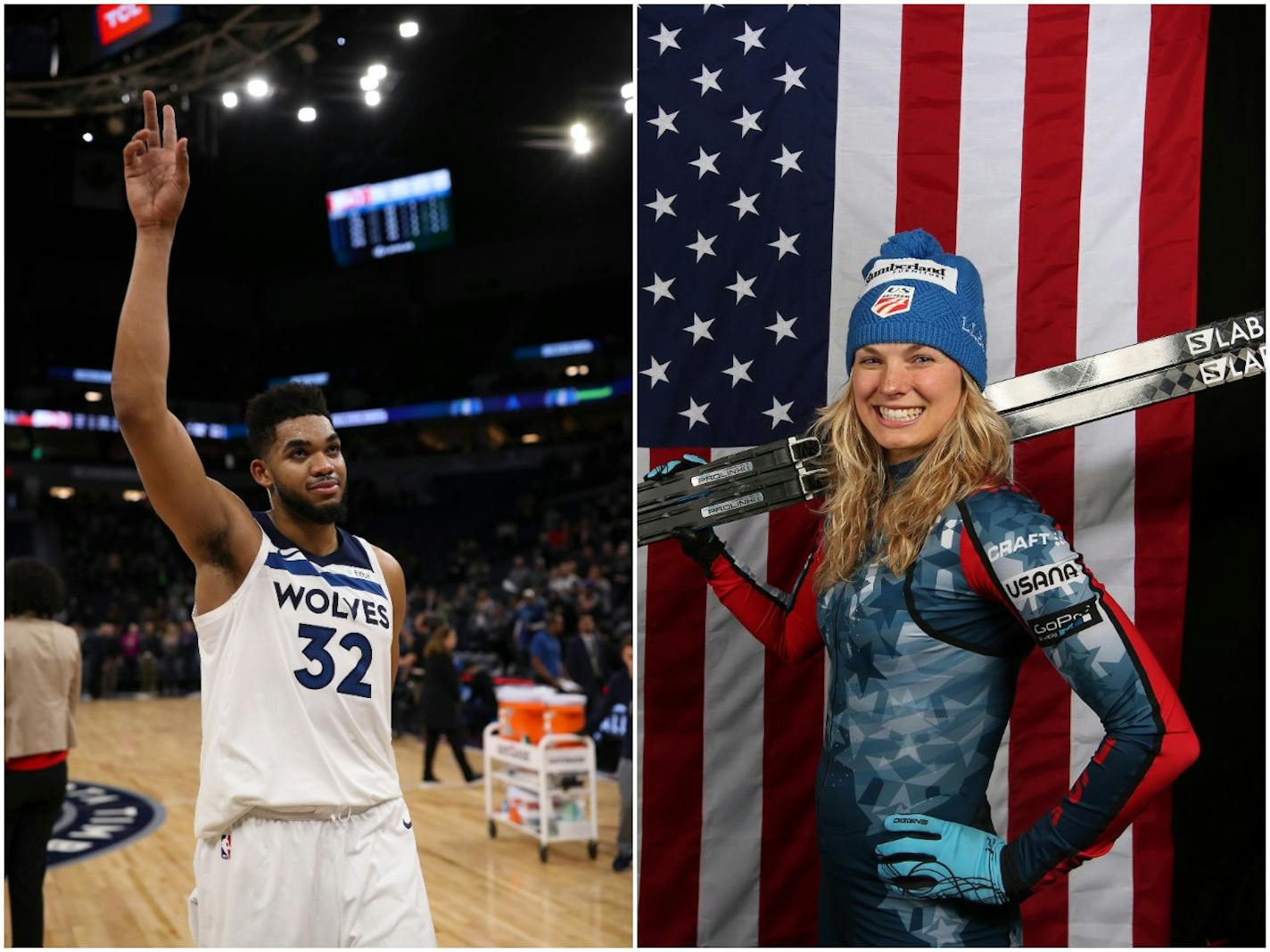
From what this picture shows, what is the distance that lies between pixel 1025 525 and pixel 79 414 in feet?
98.6

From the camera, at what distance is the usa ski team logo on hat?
205 cm

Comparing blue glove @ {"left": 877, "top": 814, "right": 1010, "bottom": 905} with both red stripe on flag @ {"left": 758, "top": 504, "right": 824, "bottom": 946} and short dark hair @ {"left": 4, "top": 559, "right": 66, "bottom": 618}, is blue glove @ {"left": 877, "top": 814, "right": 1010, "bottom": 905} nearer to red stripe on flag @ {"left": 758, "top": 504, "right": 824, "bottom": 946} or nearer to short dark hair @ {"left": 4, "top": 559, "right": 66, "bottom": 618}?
red stripe on flag @ {"left": 758, "top": 504, "right": 824, "bottom": 946}

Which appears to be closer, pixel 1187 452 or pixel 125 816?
pixel 1187 452

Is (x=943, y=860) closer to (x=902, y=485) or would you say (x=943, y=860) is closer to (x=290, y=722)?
(x=902, y=485)

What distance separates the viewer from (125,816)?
8516 mm

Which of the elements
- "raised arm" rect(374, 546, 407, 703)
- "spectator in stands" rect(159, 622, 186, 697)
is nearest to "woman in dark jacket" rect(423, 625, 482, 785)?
"raised arm" rect(374, 546, 407, 703)

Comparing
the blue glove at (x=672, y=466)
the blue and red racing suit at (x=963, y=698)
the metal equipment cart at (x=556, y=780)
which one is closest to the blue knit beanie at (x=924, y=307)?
the blue and red racing suit at (x=963, y=698)

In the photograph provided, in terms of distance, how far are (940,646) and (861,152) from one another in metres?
1.72

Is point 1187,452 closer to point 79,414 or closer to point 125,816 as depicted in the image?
point 125,816

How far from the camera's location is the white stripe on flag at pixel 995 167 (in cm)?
305

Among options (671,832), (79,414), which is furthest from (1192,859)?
(79,414)

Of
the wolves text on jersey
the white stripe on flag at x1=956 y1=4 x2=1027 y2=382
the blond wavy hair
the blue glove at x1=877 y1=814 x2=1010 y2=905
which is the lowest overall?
the blue glove at x1=877 y1=814 x2=1010 y2=905

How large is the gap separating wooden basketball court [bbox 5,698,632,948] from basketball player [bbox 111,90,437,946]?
324 centimetres

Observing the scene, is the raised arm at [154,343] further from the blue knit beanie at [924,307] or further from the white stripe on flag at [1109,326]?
the white stripe on flag at [1109,326]
